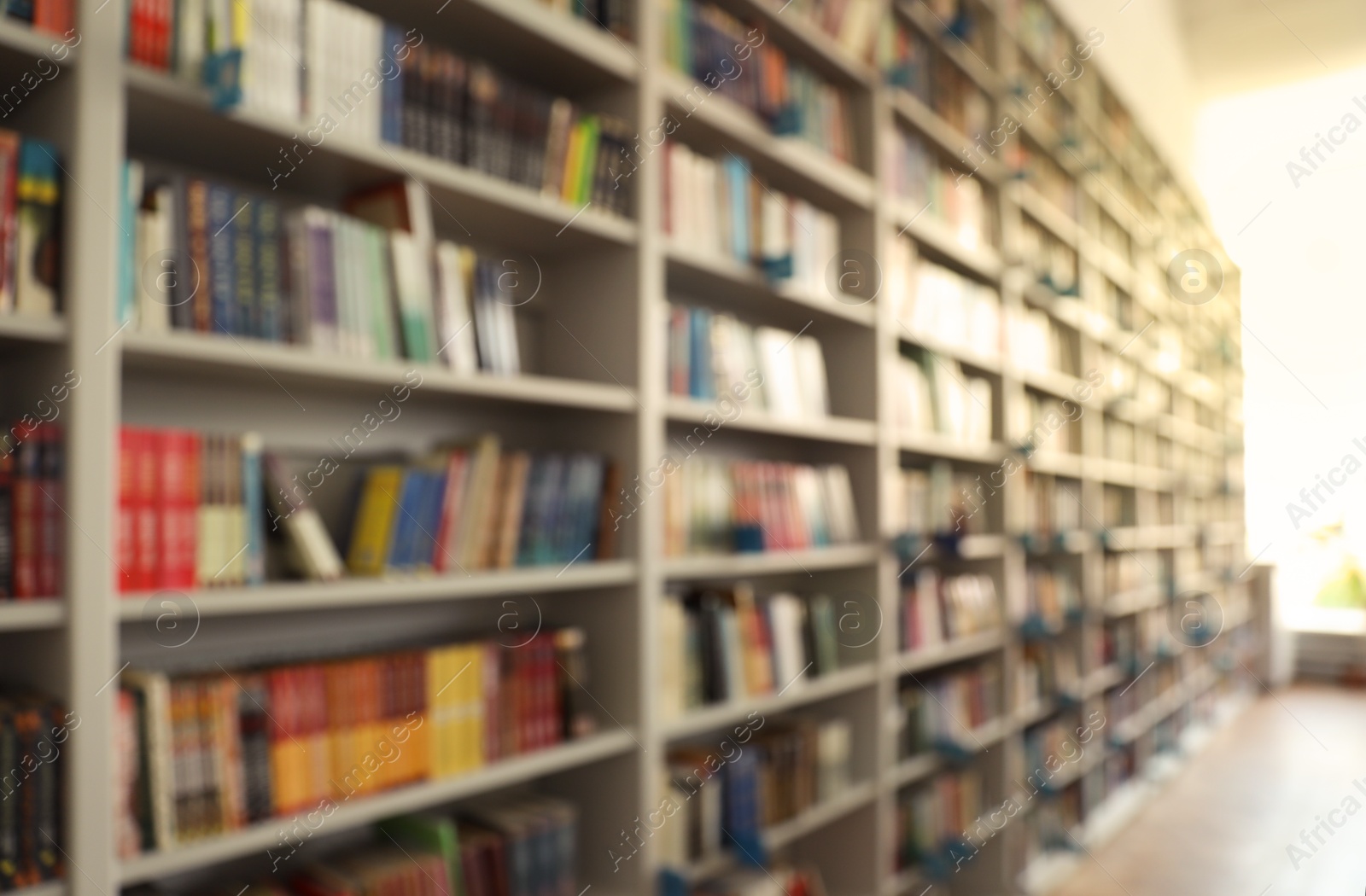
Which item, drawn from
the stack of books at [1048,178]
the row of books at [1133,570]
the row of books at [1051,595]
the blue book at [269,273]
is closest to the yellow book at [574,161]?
the blue book at [269,273]

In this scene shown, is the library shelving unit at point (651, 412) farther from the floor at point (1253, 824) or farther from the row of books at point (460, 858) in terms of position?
the floor at point (1253, 824)

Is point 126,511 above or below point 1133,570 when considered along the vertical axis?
above

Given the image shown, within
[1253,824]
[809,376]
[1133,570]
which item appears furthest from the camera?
[1133,570]

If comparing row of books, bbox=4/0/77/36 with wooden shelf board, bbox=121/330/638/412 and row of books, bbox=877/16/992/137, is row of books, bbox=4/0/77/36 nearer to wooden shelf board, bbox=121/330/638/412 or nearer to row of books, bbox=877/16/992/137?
wooden shelf board, bbox=121/330/638/412

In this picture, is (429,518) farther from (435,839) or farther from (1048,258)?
(1048,258)

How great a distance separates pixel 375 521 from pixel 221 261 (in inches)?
18.3

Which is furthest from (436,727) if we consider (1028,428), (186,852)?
(1028,428)

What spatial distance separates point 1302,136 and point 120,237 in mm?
4606

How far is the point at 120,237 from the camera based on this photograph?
1.20 metres

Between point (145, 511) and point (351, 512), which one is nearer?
point (145, 511)

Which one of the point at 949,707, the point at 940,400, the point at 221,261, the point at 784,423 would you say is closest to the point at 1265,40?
the point at 940,400

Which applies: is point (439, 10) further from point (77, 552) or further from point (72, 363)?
point (77, 552)

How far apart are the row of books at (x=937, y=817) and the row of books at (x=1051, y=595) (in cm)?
70

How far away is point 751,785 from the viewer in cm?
223
